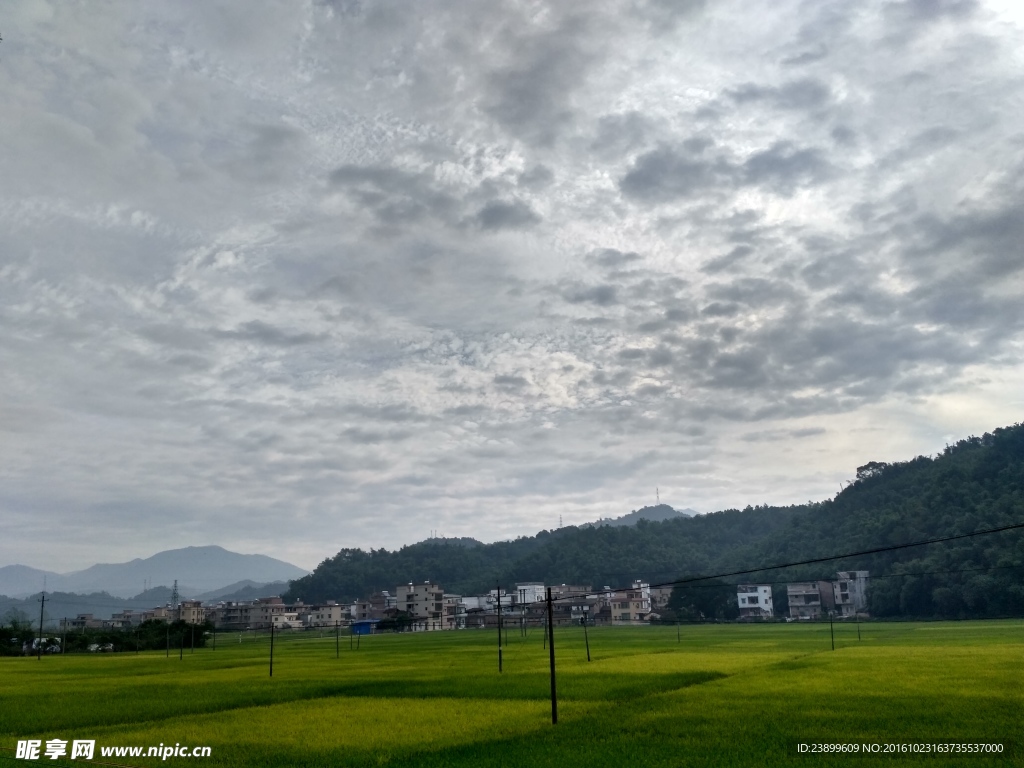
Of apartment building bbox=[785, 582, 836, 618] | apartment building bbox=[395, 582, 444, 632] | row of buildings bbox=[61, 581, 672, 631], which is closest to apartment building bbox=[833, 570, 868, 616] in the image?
apartment building bbox=[785, 582, 836, 618]

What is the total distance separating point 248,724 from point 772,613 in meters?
122

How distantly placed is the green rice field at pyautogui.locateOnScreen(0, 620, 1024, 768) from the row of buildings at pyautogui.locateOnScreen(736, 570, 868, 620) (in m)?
76.9

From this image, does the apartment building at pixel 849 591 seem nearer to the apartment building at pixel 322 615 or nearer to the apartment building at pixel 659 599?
the apartment building at pixel 659 599

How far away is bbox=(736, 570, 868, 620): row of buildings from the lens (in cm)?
12038

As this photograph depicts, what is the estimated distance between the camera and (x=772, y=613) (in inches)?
5207

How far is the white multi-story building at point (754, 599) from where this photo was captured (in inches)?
5256

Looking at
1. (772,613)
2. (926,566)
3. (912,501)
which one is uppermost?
(912,501)

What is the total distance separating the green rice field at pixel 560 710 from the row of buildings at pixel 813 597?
76936 millimetres

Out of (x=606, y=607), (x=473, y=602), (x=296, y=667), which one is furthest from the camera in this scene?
(x=473, y=602)

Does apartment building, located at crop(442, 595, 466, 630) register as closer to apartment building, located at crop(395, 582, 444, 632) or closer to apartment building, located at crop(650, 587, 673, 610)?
apartment building, located at crop(395, 582, 444, 632)

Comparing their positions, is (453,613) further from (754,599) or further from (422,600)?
(754,599)

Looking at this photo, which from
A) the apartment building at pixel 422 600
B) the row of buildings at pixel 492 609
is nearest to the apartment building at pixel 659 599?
the row of buildings at pixel 492 609

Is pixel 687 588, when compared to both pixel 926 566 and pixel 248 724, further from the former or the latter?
pixel 248 724

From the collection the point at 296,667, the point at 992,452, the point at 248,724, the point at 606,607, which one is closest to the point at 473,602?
the point at 606,607
